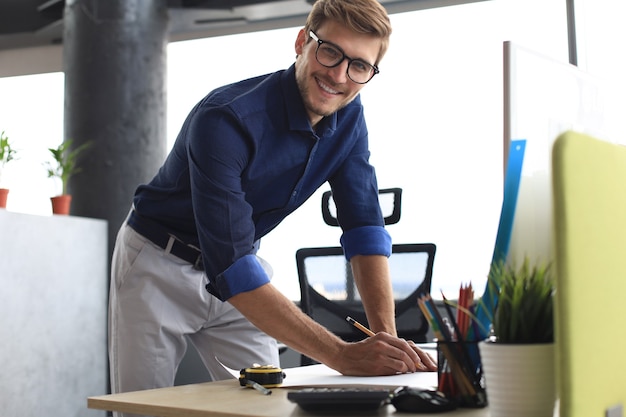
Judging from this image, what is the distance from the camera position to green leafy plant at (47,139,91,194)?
12.8 ft

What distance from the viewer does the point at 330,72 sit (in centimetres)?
161

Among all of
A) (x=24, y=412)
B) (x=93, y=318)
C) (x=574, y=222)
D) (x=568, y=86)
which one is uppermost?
(x=568, y=86)

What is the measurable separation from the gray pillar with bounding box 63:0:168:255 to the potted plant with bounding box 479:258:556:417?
133 inches

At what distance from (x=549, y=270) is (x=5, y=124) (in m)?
4.47

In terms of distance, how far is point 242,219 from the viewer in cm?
148

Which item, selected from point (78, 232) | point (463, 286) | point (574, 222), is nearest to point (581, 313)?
point (574, 222)

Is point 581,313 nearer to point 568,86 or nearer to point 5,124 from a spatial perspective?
point 568,86

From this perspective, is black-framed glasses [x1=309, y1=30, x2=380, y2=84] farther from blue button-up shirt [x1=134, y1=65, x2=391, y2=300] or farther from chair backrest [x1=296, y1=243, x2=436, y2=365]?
chair backrest [x1=296, y1=243, x2=436, y2=365]

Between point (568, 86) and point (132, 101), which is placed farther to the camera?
point (132, 101)

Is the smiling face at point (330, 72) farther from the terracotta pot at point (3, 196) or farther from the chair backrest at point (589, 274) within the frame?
the terracotta pot at point (3, 196)

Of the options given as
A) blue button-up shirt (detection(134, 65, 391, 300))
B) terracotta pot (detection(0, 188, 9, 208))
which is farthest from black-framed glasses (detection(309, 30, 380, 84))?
terracotta pot (detection(0, 188, 9, 208))

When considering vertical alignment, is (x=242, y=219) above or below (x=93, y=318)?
above

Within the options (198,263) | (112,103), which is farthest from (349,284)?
(112,103)

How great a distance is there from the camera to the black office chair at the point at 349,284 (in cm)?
304
